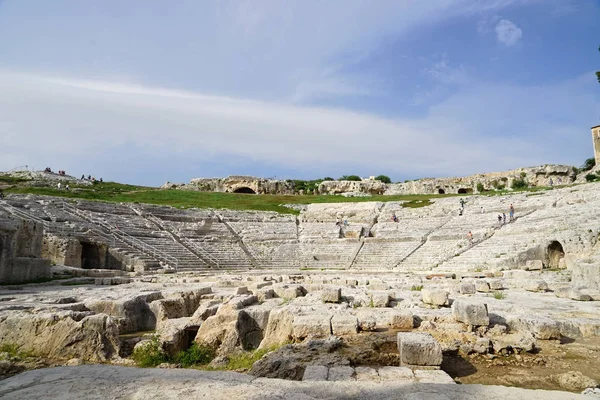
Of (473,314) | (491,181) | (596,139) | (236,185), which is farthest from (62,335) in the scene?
(596,139)

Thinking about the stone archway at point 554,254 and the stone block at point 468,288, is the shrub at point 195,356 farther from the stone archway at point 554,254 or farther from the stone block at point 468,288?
the stone archway at point 554,254

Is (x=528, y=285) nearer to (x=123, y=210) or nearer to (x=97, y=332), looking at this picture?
(x=97, y=332)

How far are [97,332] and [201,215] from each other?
31845mm

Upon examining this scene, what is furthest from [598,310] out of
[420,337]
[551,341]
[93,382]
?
[93,382]

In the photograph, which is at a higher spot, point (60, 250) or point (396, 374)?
point (60, 250)

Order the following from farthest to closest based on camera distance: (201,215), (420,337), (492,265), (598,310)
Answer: (201,215), (492,265), (598,310), (420,337)

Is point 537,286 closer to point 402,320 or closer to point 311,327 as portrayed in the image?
point 402,320

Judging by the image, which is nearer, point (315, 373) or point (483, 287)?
point (315, 373)

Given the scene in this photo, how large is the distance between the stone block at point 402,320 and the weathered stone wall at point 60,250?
67.5ft

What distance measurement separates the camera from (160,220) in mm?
33969

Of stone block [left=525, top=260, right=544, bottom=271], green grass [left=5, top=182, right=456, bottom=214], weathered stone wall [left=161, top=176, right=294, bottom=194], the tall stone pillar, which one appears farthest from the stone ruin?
the tall stone pillar

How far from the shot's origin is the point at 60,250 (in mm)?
21547

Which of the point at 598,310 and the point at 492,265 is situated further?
the point at 492,265

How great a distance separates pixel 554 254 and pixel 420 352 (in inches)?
780
